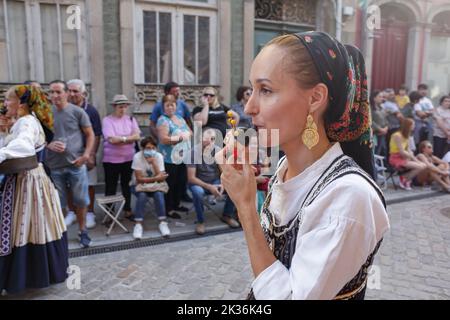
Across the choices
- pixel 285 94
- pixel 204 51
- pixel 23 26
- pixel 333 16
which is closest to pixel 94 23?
pixel 23 26

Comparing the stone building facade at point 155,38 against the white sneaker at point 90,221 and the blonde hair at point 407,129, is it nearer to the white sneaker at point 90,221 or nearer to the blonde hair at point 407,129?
the white sneaker at point 90,221

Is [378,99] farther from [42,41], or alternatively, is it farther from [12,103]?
[12,103]

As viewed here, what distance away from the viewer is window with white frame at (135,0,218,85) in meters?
7.71

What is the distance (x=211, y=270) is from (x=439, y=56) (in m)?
11.2

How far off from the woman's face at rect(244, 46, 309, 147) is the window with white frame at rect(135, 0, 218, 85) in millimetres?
6809

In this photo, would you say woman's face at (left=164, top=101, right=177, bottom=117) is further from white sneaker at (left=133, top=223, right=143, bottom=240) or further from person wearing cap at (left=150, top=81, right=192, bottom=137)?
white sneaker at (left=133, top=223, right=143, bottom=240)

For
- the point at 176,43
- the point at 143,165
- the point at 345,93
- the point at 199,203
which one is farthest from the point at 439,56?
the point at 345,93

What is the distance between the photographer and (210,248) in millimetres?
4859

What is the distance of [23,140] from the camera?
11.2 feet

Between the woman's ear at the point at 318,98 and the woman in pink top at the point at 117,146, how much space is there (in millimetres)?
4868

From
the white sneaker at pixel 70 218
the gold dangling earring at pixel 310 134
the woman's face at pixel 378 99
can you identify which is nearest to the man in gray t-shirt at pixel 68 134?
the white sneaker at pixel 70 218

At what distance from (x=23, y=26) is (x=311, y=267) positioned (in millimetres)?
7210

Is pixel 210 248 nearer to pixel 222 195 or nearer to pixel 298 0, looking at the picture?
pixel 222 195

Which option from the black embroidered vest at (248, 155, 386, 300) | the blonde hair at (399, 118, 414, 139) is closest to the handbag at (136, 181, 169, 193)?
the black embroidered vest at (248, 155, 386, 300)
